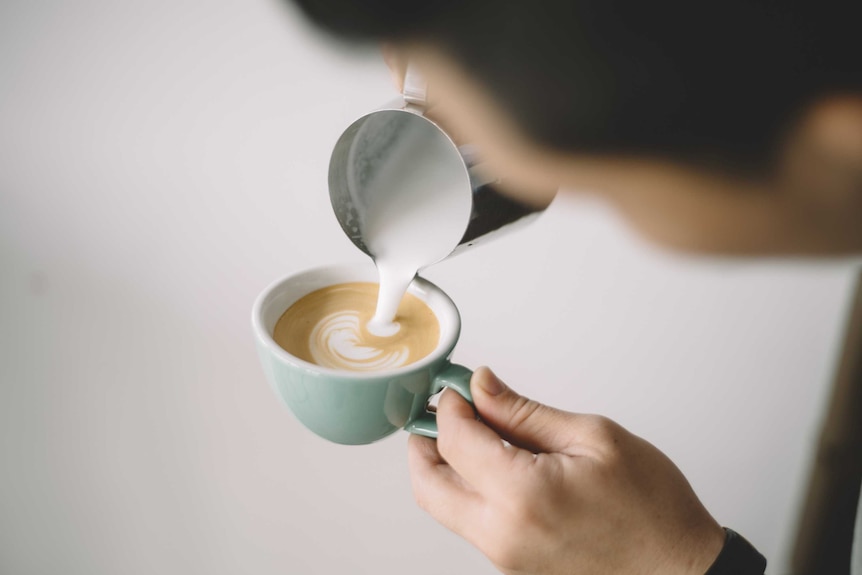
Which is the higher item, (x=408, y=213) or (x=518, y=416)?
(x=408, y=213)

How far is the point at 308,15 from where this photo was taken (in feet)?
2.36

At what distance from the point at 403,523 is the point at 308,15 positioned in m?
0.70

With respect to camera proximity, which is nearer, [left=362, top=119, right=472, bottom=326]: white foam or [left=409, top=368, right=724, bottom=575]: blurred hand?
[left=409, top=368, right=724, bottom=575]: blurred hand

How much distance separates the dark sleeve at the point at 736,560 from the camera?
529 millimetres

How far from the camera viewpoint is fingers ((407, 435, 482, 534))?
54 cm

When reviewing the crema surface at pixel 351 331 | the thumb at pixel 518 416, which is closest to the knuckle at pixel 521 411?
the thumb at pixel 518 416

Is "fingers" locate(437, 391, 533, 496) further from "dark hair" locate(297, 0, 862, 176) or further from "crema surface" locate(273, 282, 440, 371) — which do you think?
"dark hair" locate(297, 0, 862, 176)

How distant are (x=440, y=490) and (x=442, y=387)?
0.09 metres

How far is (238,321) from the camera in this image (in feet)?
2.92

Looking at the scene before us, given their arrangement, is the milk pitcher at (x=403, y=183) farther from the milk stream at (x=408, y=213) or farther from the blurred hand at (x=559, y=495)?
the blurred hand at (x=559, y=495)

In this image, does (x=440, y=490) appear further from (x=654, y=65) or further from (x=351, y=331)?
(x=654, y=65)

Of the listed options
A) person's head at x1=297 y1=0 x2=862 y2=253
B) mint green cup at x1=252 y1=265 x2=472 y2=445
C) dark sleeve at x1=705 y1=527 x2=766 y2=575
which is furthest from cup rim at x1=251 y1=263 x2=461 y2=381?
dark sleeve at x1=705 y1=527 x2=766 y2=575

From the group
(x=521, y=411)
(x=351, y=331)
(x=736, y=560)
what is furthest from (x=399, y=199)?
(x=736, y=560)

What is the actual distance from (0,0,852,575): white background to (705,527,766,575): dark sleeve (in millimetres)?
360
